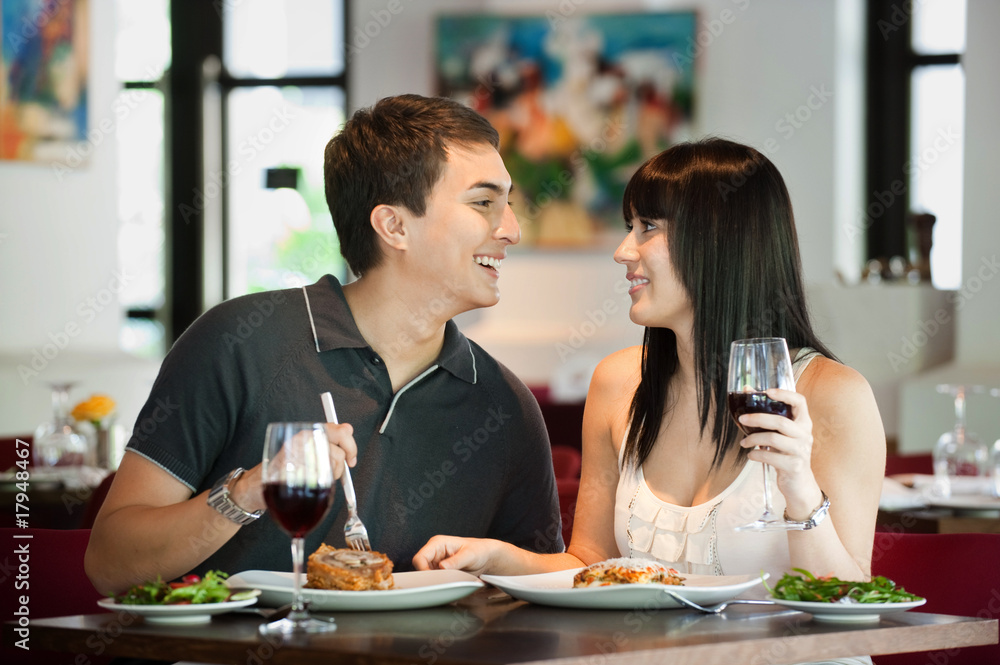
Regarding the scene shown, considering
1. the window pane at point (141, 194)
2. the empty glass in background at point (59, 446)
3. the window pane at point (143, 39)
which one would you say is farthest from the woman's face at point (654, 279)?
the window pane at point (143, 39)

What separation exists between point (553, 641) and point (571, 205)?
21.0ft

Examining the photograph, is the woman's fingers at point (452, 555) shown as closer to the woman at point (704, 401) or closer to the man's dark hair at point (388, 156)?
the woman at point (704, 401)

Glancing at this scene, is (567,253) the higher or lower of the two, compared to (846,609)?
higher

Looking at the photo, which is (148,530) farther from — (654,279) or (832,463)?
(832,463)

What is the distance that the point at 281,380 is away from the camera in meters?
2.10

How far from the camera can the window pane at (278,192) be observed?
26.9 ft

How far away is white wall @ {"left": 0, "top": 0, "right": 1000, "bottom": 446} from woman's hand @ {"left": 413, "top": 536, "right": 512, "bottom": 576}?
4863 mm

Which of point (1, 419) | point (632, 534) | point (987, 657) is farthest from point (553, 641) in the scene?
point (1, 419)

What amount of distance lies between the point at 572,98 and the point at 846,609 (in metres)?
6.39

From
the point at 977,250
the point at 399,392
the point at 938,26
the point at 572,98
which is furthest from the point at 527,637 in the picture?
the point at 938,26

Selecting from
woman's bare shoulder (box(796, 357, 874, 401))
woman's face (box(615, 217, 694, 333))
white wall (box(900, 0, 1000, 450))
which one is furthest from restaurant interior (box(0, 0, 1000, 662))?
woman's bare shoulder (box(796, 357, 874, 401))

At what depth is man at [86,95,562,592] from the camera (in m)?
1.97

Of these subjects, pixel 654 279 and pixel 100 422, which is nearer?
pixel 654 279

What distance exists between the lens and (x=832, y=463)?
6.36ft
